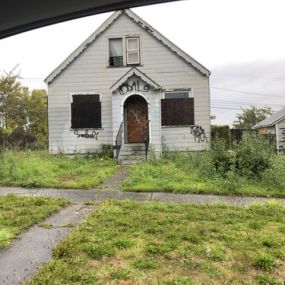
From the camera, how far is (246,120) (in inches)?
2689

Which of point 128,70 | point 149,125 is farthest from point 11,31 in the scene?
point 128,70

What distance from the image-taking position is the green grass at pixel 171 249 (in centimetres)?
423

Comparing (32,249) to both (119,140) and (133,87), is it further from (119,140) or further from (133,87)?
(133,87)

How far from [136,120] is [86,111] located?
246 cm

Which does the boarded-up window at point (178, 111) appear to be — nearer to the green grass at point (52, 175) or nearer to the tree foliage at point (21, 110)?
the green grass at point (52, 175)

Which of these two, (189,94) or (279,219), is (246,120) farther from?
(279,219)

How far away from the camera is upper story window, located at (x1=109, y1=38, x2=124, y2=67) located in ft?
61.7

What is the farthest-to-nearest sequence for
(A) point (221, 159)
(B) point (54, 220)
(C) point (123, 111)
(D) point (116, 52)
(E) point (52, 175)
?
(D) point (116, 52) → (C) point (123, 111) → (E) point (52, 175) → (A) point (221, 159) → (B) point (54, 220)

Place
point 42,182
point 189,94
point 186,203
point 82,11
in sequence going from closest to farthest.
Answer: point 82,11 → point 186,203 → point 42,182 → point 189,94

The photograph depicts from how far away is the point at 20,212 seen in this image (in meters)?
7.12

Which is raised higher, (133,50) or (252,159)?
(133,50)

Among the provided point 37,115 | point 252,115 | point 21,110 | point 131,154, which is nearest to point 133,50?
point 131,154

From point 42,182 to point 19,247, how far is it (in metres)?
5.73

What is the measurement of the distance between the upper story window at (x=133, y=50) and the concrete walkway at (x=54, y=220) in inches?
313
